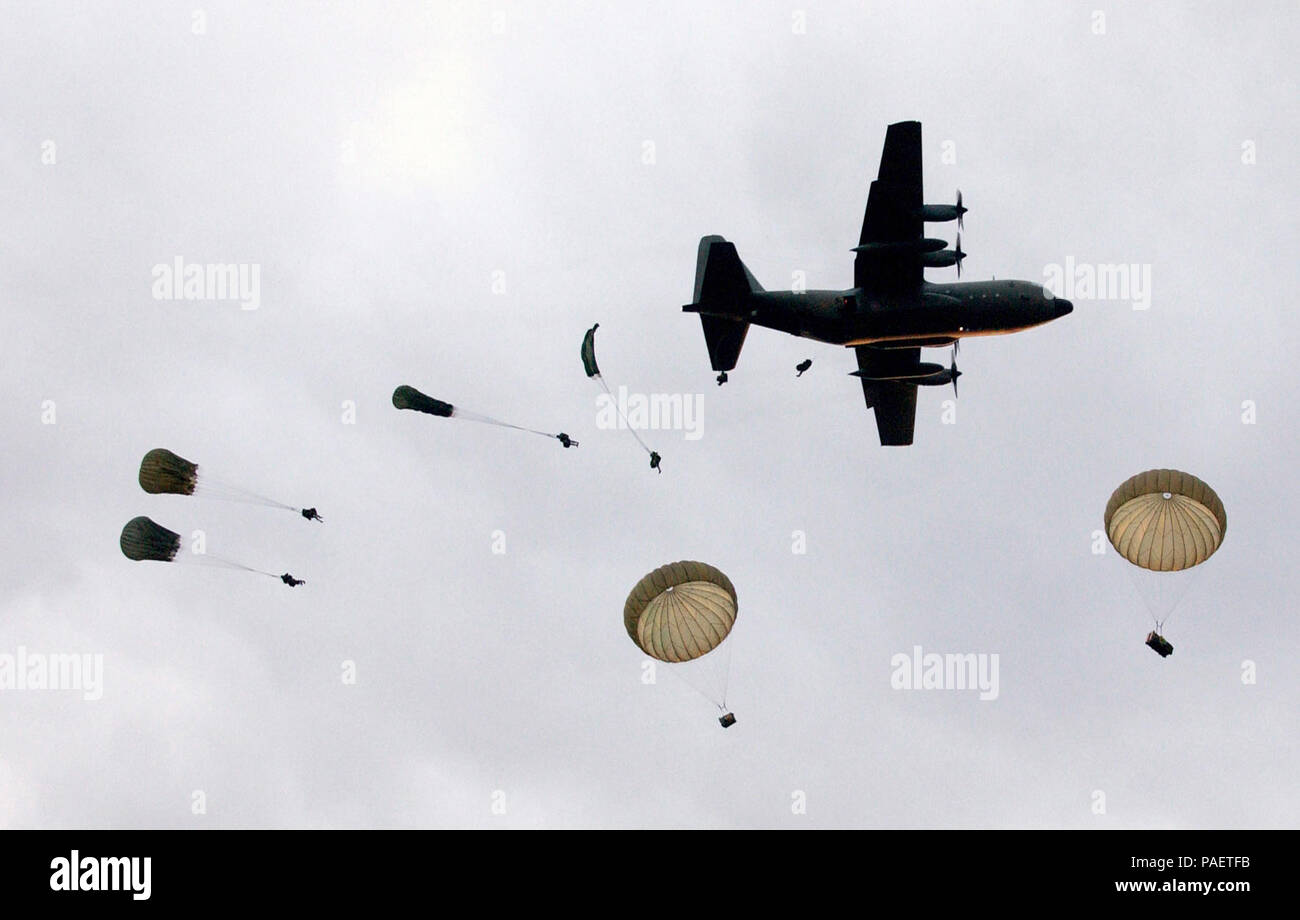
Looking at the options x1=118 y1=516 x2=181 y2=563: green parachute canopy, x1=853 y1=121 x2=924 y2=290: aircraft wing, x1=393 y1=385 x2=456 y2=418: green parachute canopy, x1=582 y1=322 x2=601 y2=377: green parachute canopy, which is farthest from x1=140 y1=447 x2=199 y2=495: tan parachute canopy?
x1=853 y1=121 x2=924 y2=290: aircraft wing

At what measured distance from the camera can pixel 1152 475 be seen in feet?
136

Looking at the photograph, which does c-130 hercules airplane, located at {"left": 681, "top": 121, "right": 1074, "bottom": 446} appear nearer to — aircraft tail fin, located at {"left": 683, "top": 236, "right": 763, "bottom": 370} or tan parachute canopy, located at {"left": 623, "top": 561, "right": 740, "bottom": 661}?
aircraft tail fin, located at {"left": 683, "top": 236, "right": 763, "bottom": 370}

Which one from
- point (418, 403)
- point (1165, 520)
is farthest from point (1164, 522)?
point (418, 403)

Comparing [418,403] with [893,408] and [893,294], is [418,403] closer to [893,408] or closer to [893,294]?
[893,294]

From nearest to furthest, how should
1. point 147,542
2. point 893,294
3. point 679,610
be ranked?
point 679,610
point 147,542
point 893,294

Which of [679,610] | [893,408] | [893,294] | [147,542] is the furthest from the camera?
[893,408]

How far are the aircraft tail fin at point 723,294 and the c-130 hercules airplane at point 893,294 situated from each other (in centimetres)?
4

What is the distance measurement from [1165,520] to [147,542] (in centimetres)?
3592

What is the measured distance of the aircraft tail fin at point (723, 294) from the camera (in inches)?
1799

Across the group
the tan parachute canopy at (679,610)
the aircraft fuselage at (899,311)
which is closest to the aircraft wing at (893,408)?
the aircraft fuselage at (899,311)

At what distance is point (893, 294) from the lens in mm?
46531

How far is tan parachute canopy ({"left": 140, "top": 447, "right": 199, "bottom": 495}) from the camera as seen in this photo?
44.6 meters
